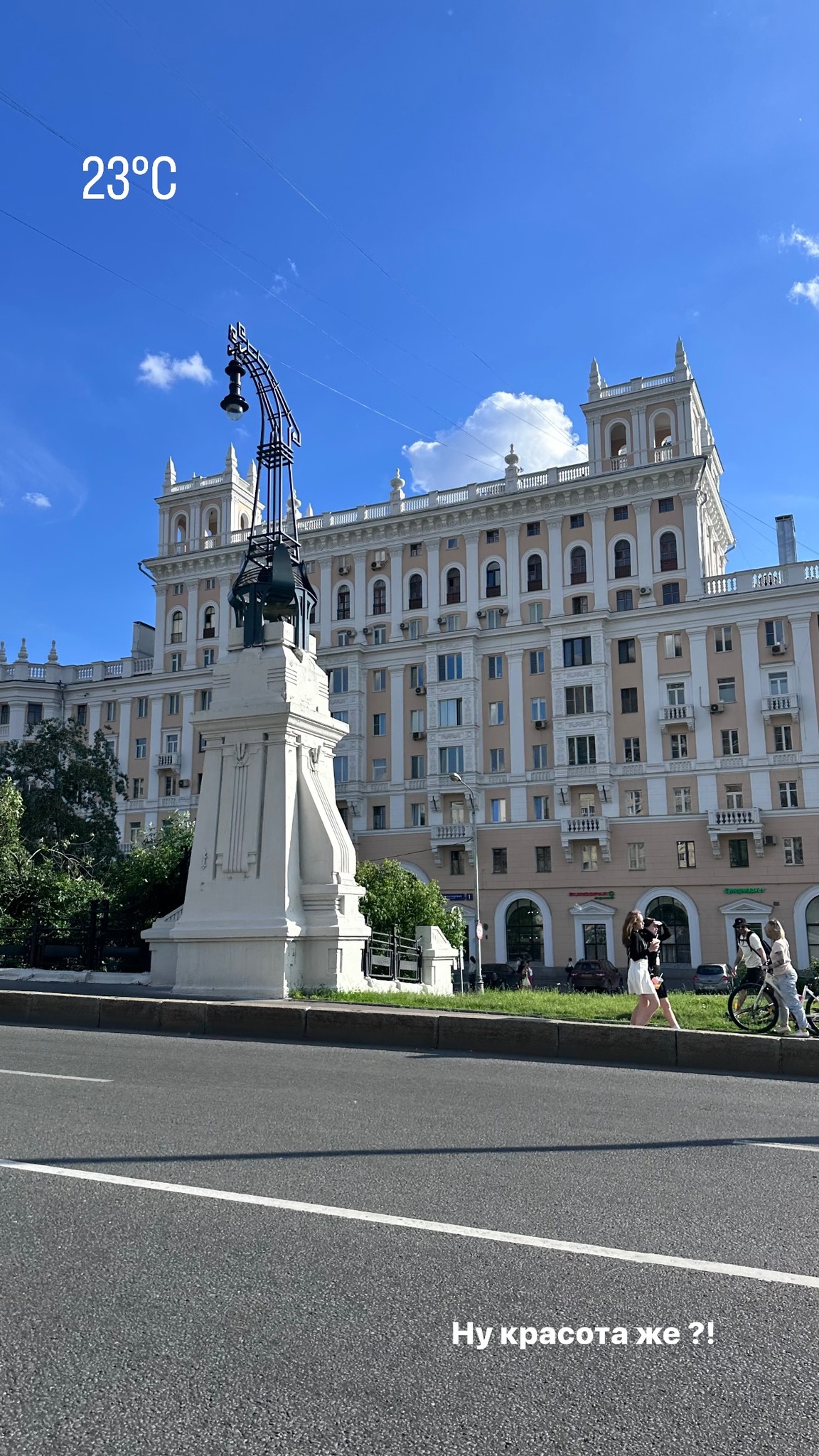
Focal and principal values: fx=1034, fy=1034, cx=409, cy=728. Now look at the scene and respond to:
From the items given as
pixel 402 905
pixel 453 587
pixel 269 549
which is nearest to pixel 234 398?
pixel 269 549

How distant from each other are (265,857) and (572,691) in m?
39.6

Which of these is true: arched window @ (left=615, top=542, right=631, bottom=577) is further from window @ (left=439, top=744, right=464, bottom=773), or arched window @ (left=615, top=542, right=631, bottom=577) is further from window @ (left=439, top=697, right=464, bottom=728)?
window @ (left=439, top=744, right=464, bottom=773)

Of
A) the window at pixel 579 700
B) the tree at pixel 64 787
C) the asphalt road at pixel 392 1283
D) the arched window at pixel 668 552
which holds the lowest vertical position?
the asphalt road at pixel 392 1283

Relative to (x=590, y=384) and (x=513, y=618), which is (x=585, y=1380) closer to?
(x=513, y=618)

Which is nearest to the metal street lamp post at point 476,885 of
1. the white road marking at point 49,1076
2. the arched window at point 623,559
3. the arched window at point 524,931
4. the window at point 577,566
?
the arched window at point 524,931

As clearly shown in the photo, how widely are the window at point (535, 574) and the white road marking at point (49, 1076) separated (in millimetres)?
50964

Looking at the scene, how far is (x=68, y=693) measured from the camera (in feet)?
231

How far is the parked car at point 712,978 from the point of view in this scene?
4003 centimetres

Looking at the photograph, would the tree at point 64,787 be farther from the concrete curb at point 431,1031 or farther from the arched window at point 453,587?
the concrete curb at point 431,1031

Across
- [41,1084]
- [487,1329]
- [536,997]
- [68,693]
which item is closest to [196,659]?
[68,693]

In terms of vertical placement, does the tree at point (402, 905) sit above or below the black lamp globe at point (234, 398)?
below

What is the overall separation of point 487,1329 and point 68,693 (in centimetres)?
7072

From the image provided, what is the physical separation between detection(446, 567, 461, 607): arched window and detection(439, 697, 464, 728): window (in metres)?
5.89

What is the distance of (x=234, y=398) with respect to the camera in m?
18.8
